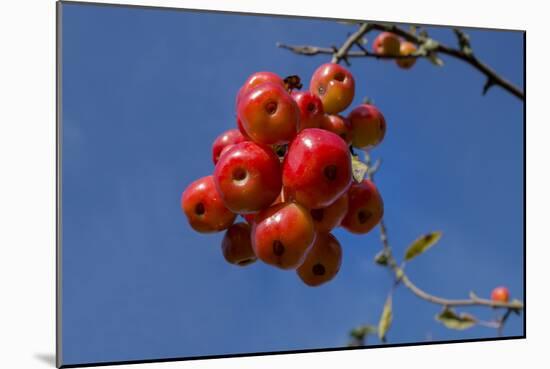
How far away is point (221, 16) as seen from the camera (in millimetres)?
2199

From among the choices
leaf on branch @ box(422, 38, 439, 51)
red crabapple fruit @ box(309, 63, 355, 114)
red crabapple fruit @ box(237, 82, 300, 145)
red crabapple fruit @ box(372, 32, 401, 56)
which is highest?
red crabapple fruit @ box(372, 32, 401, 56)

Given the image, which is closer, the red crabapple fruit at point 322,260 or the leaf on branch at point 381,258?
the red crabapple fruit at point 322,260

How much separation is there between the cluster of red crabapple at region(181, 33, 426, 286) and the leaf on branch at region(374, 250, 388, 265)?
0.90 metres

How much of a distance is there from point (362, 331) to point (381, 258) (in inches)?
9.4

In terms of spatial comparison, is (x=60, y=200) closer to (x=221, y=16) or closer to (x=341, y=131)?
(x=221, y=16)

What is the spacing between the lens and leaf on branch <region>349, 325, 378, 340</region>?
89.0 inches

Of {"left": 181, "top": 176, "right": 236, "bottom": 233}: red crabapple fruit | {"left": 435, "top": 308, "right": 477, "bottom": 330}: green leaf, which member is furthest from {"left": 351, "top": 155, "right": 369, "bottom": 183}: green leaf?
{"left": 435, "top": 308, "right": 477, "bottom": 330}: green leaf

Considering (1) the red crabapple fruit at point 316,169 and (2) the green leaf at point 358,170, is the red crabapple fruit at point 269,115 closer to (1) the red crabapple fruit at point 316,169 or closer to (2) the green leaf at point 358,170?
(1) the red crabapple fruit at point 316,169

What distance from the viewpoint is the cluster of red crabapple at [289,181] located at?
1.26m

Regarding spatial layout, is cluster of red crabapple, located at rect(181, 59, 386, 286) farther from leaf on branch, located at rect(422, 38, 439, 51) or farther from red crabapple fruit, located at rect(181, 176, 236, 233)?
leaf on branch, located at rect(422, 38, 439, 51)

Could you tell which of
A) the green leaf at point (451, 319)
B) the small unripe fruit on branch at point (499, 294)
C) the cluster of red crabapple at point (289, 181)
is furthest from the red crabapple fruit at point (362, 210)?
the small unripe fruit on branch at point (499, 294)

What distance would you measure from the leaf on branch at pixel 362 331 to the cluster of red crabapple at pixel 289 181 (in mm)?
910

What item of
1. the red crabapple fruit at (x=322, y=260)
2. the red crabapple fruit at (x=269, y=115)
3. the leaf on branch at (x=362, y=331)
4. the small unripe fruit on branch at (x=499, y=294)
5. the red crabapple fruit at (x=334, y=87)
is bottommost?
the leaf on branch at (x=362, y=331)

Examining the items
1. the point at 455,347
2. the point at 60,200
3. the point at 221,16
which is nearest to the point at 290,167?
the point at 60,200
